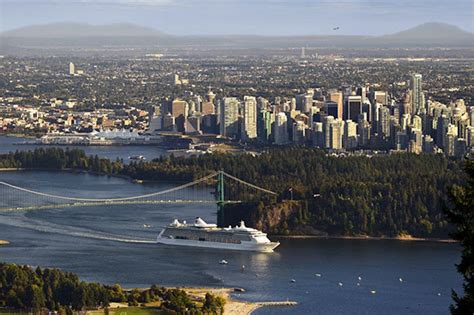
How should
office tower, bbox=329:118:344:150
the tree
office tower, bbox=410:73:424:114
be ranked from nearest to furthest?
the tree < office tower, bbox=329:118:344:150 < office tower, bbox=410:73:424:114

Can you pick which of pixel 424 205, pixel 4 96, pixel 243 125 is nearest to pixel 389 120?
pixel 243 125

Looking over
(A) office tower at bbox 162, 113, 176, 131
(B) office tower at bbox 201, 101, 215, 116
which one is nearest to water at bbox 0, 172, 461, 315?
Answer: (A) office tower at bbox 162, 113, 176, 131

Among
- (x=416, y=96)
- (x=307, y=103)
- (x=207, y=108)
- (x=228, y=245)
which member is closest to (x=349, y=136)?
(x=307, y=103)

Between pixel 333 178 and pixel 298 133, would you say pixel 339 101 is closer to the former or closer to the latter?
pixel 298 133

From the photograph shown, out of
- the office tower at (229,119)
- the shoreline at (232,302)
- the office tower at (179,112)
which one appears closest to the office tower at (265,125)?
the office tower at (229,119)

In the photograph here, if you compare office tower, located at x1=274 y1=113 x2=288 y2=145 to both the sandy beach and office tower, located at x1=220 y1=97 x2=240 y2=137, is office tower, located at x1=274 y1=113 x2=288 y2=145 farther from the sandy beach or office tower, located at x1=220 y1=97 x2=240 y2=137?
the sandy beach

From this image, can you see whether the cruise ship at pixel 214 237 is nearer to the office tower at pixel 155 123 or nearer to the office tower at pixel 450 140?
the office tower at pixel 450 140

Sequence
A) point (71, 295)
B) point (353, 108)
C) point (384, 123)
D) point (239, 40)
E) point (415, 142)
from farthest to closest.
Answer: point (239, 40) < point (353, 108) < point (384, 123) < point (415, 142) < point (71, 295)
